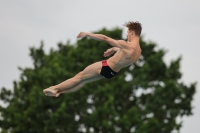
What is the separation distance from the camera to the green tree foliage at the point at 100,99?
146 feet

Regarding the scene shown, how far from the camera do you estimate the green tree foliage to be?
44.4 m

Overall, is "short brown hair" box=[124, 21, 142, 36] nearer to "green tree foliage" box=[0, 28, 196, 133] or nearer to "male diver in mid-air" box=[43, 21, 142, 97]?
"male diver in mid-air" box=[43, 21, 142, 97]

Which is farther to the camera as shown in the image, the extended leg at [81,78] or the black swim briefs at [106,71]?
the extended leg at [81,78]

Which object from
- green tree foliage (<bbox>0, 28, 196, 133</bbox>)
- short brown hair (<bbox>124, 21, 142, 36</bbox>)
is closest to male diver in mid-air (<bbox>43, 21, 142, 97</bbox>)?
short brown hair (<bbox>124, 21, 142, 36</bbox>)

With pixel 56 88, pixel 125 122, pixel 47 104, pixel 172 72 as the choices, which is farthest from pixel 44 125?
pixel 56 88

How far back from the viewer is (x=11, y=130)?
4656 centimetres

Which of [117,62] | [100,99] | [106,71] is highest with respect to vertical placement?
[100,99]

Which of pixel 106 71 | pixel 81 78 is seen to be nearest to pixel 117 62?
pixel 106 71

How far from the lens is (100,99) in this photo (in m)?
45.2

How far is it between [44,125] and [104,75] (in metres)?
27.2

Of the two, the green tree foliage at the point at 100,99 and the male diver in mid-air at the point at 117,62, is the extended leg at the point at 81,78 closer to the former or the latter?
the male diver in mid-air at the point at 117,62

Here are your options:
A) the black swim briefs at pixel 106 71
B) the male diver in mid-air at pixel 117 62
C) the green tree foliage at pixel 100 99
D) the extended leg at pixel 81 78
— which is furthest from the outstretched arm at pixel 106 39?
the green tree foliage at pixel 100 99

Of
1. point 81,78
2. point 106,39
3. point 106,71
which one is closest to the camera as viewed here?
point 106,39

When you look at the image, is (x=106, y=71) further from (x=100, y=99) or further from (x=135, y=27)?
(x=100, y=99)
